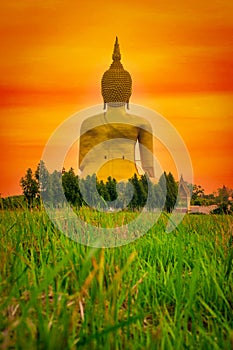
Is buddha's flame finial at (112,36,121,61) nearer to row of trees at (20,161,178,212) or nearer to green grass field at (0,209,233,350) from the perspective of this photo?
row of trees at (20,161,178,212)

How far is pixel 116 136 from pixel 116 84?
52.2 inches

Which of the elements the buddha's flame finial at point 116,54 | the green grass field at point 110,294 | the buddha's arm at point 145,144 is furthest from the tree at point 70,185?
the buddha's flame finial at point 116,54

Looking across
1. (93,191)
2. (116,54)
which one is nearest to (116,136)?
(116,54)

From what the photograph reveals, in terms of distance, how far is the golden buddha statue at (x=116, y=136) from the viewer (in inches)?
559

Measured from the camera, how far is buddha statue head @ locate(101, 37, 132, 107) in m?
14.5

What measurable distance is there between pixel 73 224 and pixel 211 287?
1650 mm

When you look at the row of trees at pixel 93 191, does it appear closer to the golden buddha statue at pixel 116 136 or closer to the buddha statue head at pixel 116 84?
the golden buddha statue at pixel 116 136

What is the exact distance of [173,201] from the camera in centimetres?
1316

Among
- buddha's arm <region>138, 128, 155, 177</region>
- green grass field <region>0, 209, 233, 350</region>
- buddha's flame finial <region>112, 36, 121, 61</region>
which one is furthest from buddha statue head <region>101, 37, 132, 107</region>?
green grass field <region>0, 209, 233, 350</region>

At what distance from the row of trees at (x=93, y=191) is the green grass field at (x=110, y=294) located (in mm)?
772

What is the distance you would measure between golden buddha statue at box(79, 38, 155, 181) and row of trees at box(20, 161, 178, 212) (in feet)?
2.92

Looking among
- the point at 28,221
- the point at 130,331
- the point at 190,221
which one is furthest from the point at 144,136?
the point at 130,331

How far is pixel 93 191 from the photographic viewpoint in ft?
28.8

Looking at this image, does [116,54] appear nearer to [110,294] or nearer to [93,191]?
[93,191]
